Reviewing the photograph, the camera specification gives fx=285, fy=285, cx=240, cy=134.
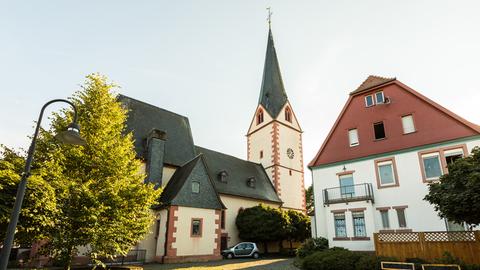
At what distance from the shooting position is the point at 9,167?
10.2 m

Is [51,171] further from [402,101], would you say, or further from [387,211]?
[402,101]

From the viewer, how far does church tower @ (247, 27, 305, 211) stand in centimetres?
3631

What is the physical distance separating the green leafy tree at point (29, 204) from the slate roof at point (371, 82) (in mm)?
20348

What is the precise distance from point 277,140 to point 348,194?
1812cm

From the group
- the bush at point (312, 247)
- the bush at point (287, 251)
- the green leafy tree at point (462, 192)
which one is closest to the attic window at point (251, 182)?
the bush at point (287, 251)

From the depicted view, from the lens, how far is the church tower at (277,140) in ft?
119

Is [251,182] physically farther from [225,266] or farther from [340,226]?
[225,266]

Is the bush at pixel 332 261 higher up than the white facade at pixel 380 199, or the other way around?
the white facade at pixel 380 199

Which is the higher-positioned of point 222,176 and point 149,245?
point 222,176

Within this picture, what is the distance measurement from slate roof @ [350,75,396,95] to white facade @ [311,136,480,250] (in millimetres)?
5319

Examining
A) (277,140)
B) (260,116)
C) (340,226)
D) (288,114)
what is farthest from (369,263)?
(260,116)

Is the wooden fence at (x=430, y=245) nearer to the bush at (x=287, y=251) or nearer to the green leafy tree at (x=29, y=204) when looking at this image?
the bush at (x=287, y=251)

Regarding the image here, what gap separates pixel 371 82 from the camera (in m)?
21.8

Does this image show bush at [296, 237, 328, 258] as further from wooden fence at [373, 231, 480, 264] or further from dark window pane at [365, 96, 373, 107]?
dark window pane at [365, 96, 373, 107]
